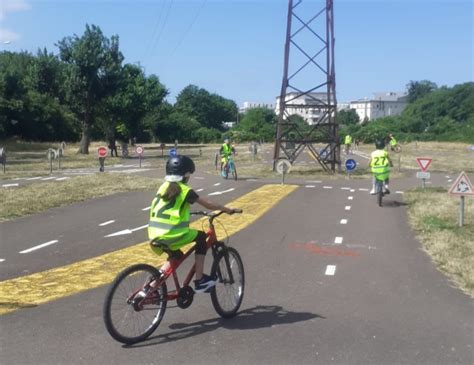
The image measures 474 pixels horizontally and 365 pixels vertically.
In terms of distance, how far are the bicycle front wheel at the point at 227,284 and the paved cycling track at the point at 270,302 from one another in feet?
0.43

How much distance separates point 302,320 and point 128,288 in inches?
72.8

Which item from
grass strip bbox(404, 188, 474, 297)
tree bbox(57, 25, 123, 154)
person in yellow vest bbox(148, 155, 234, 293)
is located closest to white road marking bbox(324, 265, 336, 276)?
grass strip bbox(404, 188, 474, 297)

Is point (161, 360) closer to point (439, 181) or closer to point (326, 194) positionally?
point (326, 194)

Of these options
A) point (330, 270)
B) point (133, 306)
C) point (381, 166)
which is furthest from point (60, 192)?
point (133, 306)

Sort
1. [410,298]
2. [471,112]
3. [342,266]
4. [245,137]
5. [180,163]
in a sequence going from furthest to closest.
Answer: [471,112], [245,137], [342,266], [410,298], [180,163]

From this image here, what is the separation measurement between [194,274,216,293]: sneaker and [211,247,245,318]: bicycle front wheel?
11cm

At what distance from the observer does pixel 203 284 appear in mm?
6246

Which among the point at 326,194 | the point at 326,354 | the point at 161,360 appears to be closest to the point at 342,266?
the point at 326,354

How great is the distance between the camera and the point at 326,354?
210 inches

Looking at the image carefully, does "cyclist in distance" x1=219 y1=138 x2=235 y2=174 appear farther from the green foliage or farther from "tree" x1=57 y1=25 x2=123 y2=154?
the green foliage

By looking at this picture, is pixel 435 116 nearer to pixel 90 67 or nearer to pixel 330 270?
pixel 90 67

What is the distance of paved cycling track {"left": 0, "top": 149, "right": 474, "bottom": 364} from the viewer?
539 centimetres

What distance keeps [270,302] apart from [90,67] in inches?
1725

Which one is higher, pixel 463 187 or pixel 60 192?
pixel 463 187
